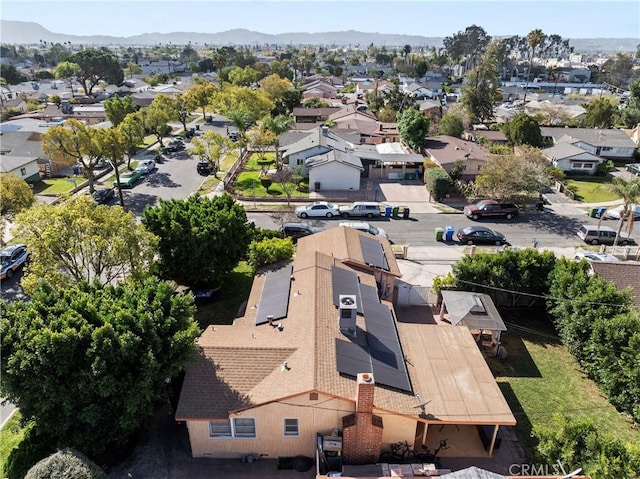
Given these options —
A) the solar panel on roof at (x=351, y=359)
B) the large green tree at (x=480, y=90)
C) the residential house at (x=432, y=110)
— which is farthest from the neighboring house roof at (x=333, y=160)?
the residential house at (x=432, y=110)

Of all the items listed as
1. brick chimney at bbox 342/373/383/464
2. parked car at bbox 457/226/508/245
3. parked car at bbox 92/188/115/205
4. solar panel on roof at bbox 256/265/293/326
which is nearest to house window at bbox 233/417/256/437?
brick chimney at bbox 342/373/383/464

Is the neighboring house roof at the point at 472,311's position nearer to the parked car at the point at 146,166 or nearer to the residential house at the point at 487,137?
the parked car at the point at 146,166

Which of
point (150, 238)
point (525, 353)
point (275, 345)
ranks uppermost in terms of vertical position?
point (150, 238)

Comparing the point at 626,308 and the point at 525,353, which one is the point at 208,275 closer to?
the point at 525,353

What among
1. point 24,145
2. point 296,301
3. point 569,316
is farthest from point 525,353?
point 24,145

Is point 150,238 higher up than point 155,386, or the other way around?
point 150,238

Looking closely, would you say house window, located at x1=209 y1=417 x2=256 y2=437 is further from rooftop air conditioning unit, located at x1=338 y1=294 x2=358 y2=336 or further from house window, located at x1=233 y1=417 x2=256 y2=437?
rooftop air conditioning unit, located at x1=338 y1=294 x2=358 y2=336

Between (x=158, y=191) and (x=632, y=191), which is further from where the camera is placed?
(x=158, y=191)
